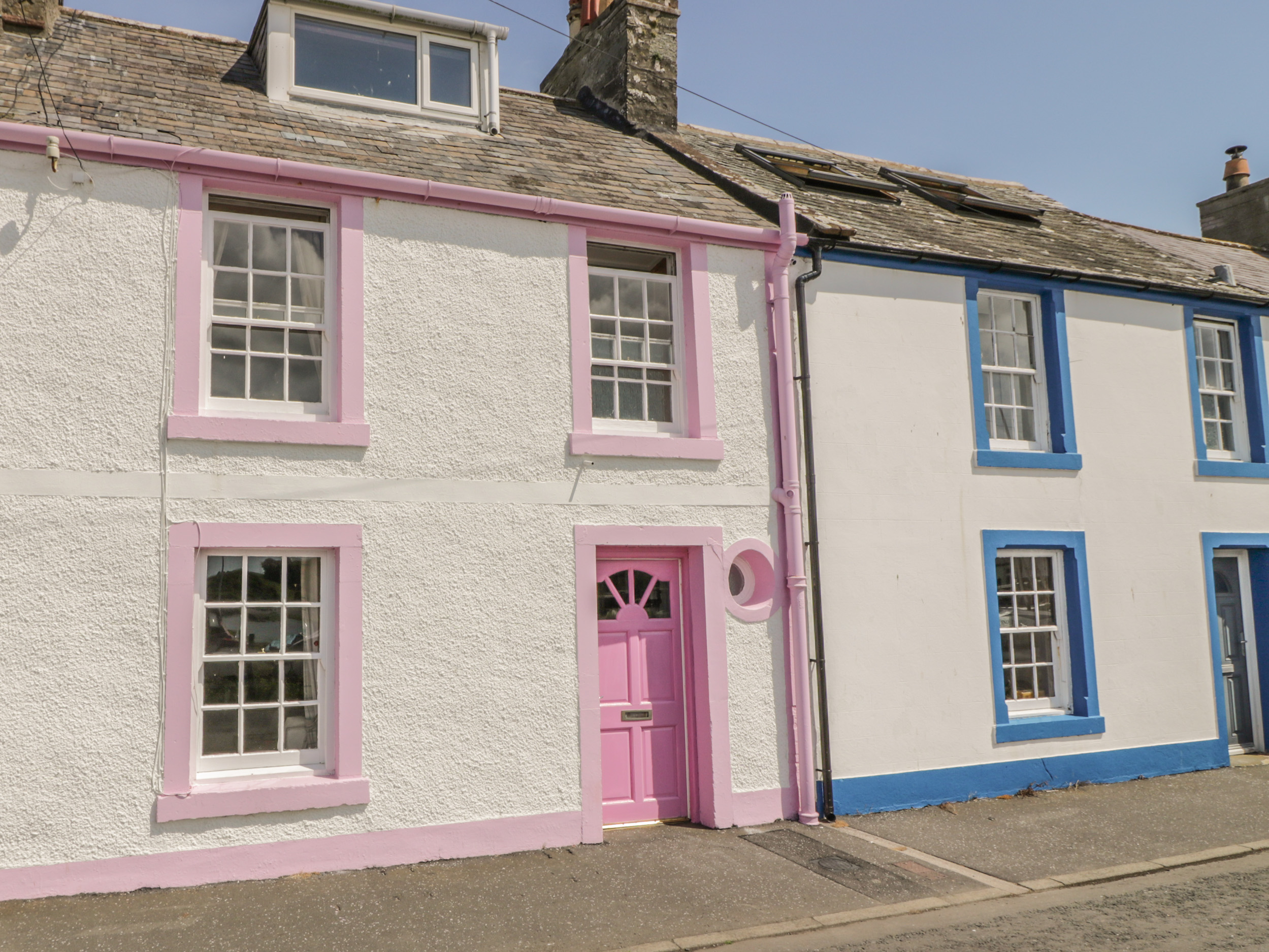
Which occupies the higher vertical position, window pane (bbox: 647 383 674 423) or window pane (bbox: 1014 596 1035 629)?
window pane (bbox: 647 383 674 423)

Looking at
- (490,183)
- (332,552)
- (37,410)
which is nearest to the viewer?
(37,410)

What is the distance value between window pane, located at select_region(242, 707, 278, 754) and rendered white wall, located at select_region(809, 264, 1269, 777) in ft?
15.5

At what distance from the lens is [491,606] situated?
8.21 meters

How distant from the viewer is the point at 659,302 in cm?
952

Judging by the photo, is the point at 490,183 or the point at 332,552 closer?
the point at 332,552

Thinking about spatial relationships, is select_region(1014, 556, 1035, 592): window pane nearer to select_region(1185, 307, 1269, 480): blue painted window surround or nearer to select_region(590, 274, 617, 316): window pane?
select_region(1185, 307, 1269, 480): blue painted window surround

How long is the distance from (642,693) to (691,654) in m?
0.55

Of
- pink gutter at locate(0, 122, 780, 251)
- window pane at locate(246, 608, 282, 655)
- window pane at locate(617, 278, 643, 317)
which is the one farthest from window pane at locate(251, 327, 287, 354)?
window pane at locate(617, 278, 643, 317)

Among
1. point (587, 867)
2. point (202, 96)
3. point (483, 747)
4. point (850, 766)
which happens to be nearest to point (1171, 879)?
point (850, 766)

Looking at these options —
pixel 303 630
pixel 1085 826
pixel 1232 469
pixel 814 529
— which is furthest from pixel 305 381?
pixel 1232 469

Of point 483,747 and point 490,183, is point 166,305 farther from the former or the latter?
point 483,747

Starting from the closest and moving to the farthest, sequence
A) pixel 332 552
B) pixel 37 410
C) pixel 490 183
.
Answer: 1. pixel 37 410
2. pixel 332 552
3. pixel 490 183

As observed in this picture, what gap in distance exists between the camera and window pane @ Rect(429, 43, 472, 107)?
10.2 m

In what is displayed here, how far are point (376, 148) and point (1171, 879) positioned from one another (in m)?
8.46
